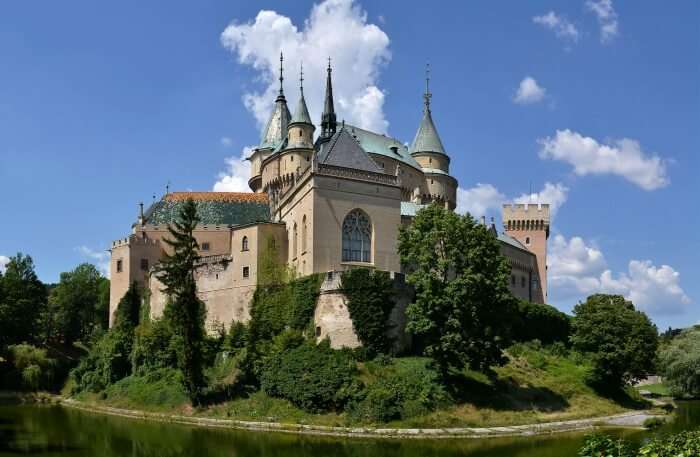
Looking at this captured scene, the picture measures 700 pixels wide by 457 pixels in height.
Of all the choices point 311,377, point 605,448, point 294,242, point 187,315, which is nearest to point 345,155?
point 294,242

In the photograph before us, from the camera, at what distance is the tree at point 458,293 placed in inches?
1471

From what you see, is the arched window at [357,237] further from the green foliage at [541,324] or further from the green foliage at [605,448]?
the green foliage at [605,448]

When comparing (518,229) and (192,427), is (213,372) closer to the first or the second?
(192,427)

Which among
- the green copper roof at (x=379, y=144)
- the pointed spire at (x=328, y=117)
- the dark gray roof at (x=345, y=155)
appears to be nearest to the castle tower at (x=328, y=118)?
the pointed spire at (x=328, y=117)

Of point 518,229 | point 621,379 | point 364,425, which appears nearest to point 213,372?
point 364,425

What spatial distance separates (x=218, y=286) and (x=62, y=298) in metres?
27.9

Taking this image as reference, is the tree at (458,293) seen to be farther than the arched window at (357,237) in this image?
No

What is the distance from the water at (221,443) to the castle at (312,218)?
962 centimetres

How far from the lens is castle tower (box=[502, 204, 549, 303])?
7744 cm

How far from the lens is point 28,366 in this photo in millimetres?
52219

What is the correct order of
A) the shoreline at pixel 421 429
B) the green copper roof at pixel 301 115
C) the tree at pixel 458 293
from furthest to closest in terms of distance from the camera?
the green copper roof at pixel 301 115 → the tree at pixel 458 293 → the shoreline at pixel 421 429

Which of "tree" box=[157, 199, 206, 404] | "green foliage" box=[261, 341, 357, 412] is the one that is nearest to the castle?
"green foliage" box=[261, 341, 357, 412]

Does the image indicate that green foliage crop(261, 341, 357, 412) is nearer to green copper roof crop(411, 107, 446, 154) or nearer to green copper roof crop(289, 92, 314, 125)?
green copper roof crop(289, 92, 314, 125)

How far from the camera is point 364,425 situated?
35406 mm
